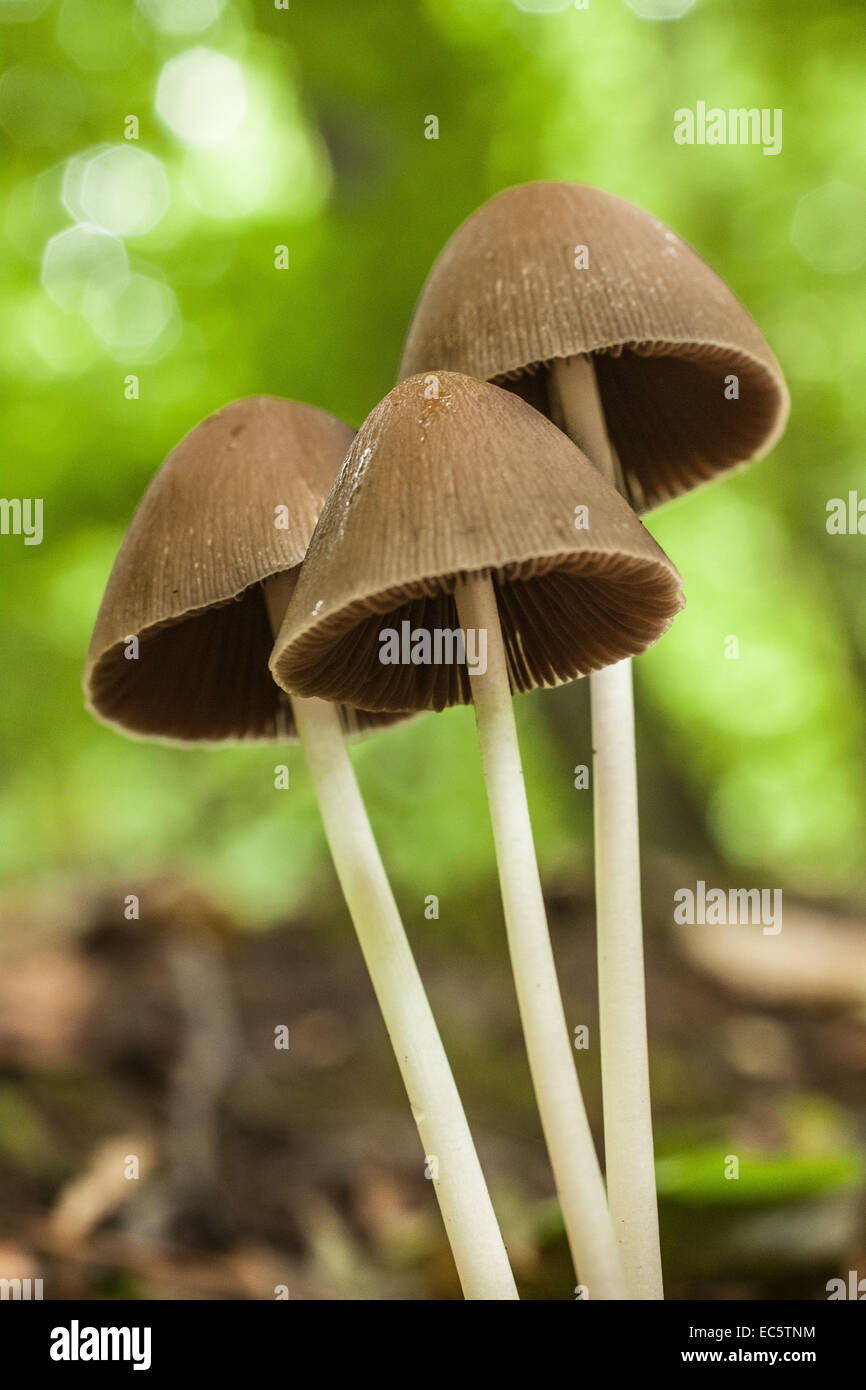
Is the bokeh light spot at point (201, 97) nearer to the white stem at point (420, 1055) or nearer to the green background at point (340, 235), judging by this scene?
the green background at point (340, 235)

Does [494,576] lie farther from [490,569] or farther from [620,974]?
[620,974]

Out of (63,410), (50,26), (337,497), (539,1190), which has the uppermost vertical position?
(50,26)

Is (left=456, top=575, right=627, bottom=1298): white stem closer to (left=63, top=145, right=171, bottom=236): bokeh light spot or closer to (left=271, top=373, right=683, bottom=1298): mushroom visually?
(left=271, top=373, right=683, bottom=1298): mushroom

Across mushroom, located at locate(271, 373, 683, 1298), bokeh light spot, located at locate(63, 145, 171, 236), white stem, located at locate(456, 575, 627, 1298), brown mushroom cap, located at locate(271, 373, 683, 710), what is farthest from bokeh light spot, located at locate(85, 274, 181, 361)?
white stem, located at locate(456, 575, 627, 1298)

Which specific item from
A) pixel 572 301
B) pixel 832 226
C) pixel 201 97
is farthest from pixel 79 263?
pixel 572 301

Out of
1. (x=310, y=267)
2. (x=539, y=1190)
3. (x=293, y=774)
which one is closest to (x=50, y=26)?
(x=310, y=267)

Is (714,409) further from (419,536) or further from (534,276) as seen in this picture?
(419,536)
